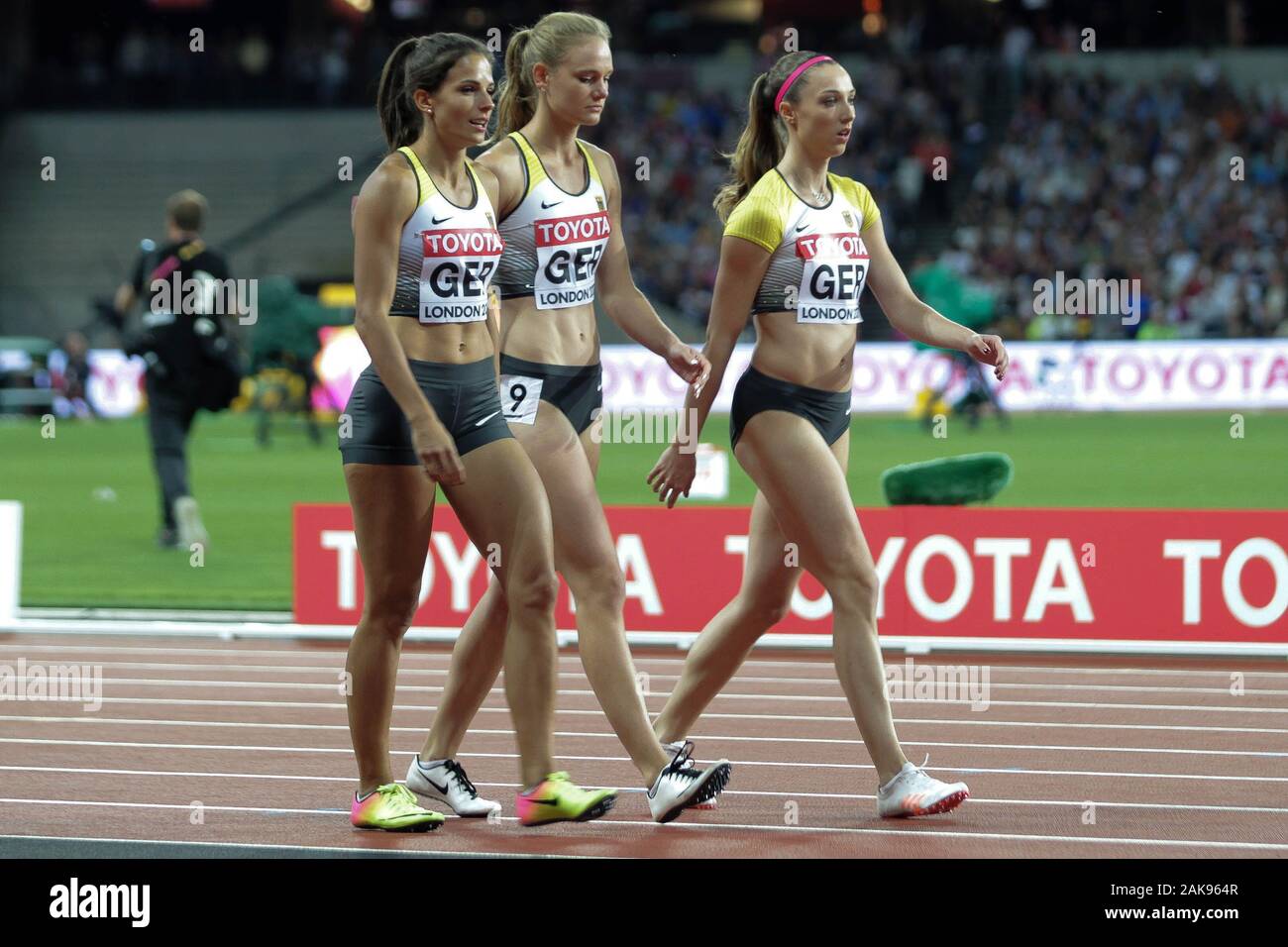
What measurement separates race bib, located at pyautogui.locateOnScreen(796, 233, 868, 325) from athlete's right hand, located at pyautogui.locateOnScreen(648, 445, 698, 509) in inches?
21.1

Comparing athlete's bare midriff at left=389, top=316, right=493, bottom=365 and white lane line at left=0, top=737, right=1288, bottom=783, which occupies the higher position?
athlete's bare midriff at left=389, top=316, right=493, bottom=365

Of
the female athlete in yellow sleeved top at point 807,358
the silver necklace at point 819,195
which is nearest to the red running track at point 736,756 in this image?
the female athlete in yellow sleeved top at point 807,358

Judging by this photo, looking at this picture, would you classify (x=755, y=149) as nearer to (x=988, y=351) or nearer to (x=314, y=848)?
(x=988, y=351)

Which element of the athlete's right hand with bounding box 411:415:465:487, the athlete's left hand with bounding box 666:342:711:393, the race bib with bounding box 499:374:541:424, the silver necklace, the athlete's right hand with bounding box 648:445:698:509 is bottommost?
the athlete's right hand with bounding box 648:445:698:509

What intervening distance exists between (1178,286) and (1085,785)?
2534 cm

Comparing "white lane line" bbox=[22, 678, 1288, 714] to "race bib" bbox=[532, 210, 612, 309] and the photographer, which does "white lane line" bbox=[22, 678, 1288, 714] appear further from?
the photographer

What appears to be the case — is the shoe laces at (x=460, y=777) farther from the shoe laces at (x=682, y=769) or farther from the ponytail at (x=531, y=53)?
the ponytail at (x=531, y=53)

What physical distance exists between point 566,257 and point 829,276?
0.80 metres

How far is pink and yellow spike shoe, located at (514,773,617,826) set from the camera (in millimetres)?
5301

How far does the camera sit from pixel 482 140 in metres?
5.49

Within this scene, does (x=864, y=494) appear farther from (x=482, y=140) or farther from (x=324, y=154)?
(x=324, y=154)

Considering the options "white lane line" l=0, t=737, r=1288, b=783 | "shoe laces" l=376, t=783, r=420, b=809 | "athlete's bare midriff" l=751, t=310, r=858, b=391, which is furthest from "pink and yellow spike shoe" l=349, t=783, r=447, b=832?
"athlete's bare midriff" l=751, t=310, r=858, b=391

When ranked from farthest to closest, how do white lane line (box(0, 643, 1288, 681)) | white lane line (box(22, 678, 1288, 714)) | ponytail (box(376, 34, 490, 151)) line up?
white lane line (box(0, 643, 1288, 681)), white lane line (box(22, 678, 1288, 714)), ponytail (box(376, 34, 490, 151))
